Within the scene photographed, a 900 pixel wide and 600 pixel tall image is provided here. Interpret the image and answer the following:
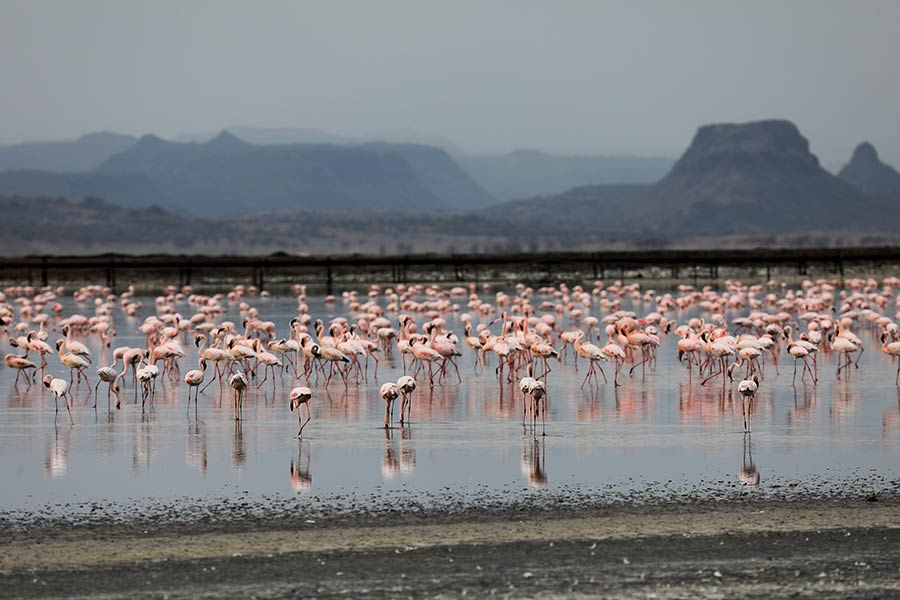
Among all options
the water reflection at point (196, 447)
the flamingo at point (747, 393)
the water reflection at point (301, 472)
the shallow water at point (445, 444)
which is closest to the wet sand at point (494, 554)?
the shallow water at point (445, 444)

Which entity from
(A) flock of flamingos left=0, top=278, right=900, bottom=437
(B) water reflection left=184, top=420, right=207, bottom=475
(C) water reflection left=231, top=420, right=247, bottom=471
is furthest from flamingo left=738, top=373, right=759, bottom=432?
(B) water reflection left=184, top=420, right=207, bottom=475

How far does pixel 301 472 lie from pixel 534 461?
2.14 meters

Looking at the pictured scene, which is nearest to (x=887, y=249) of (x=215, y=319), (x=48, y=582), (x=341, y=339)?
(x=215, y=319)

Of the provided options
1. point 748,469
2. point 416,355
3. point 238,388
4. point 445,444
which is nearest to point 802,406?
point 748,469

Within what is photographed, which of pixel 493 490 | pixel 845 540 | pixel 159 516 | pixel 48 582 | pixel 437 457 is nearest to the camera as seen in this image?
pixel 48 582

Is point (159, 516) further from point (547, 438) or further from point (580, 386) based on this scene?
point (580, 386)

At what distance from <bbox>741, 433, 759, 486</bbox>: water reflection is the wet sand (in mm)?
908

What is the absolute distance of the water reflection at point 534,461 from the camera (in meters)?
12.3

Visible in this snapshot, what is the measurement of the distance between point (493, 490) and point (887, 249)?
73489mm

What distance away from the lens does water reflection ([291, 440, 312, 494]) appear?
39.8 ft

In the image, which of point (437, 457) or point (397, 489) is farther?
point (437, 457)

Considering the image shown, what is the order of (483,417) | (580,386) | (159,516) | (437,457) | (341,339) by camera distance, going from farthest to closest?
(341,339) < (580,386) < (483,417) < (437,457) < (159,516)

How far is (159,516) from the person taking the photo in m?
11.0

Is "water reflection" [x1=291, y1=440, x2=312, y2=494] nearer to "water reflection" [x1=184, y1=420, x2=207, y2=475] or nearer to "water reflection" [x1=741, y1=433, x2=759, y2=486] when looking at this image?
"water reflection" [x1=184, y1=420, x2=207, y2=475]
